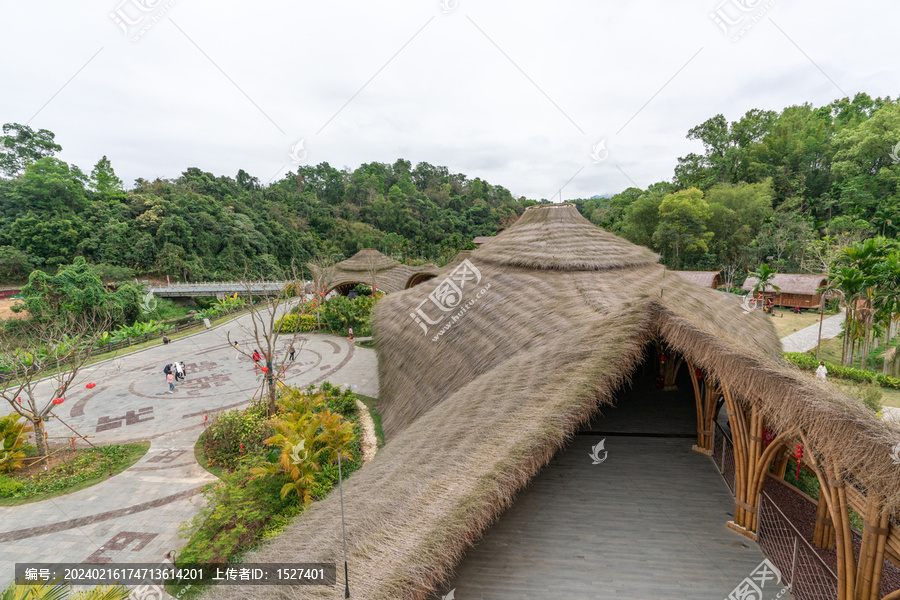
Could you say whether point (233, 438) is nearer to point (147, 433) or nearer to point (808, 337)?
point (147, 433)

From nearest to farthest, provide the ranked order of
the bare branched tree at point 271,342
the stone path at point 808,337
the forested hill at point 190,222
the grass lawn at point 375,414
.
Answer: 1. the grass lawn at point 375,414
2. the bare branched tree at point 271,342
3. the stone path at point 808,337
4. the forested hill at point 190,222

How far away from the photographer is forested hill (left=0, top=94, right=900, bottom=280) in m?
29.9

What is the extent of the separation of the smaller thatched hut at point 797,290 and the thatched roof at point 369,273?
2427 cm

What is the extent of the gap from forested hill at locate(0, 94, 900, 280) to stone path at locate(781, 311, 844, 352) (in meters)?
→ 6.24

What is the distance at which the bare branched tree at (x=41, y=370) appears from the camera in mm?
9828

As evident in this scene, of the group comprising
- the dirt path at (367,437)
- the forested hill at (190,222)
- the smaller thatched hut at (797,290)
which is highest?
the forested hill at (190,222)

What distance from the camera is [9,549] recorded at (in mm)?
7117

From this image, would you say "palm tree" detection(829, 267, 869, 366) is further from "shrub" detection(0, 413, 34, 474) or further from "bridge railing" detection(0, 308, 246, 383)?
"bridge railing" detection(0, 308, 246, 383)

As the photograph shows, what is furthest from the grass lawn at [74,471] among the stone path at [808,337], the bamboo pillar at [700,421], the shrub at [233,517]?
the stone path at [808,337]

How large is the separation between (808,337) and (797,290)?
26.3 ft

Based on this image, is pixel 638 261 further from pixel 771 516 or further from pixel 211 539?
pixel 211 539

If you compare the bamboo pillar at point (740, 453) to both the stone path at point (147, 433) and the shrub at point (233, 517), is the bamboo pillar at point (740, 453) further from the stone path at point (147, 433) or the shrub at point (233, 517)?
the stone path at point (147, 433)

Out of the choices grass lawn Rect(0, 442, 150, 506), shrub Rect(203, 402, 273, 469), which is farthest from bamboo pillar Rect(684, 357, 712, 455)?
grass lawn Rect(0, 442, 150, 506)

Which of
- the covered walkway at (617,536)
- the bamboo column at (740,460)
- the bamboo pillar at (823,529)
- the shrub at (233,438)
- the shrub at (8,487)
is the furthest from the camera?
the shrub at (233,438)
